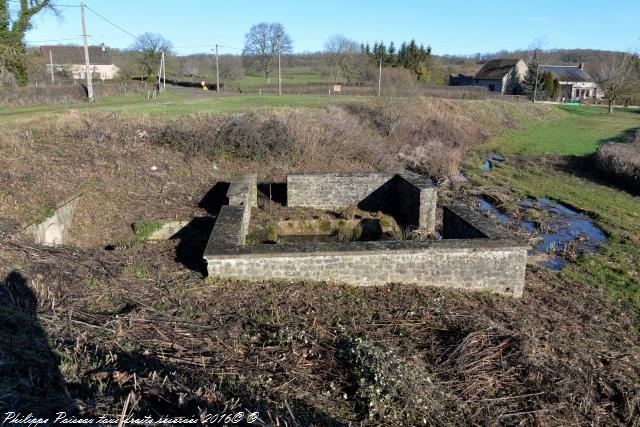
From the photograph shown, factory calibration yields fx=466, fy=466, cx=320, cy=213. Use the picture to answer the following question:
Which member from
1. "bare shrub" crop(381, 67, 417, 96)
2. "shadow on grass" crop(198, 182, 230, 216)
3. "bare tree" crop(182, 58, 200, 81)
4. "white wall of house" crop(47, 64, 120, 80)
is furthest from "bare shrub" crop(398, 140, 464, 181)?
"bare tree" crop(182, 58, 200, 81)

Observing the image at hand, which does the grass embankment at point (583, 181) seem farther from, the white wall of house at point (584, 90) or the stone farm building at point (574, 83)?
the white wall of house at point (584, 90)

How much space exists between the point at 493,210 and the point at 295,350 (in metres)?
13.4

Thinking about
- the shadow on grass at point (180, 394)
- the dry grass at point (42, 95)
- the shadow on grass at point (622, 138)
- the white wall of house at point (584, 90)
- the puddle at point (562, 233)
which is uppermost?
the white wall of house at point (584, 90)

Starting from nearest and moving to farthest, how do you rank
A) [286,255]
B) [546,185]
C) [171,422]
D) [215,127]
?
1. [171,422]
2. [286,255]
3. [215,127]
4. [546,185]

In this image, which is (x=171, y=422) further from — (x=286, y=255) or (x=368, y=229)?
(x=368, y=229)

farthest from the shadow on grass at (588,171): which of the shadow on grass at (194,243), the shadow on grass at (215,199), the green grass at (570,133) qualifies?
the shadow on grass at (194,243)

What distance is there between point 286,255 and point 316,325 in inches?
71.1

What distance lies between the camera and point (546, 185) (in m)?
21.4

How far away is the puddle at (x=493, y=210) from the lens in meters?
16.1

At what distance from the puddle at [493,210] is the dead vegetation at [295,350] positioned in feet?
24.0

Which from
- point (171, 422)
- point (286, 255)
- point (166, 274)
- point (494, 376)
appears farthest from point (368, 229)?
point (171, 422)

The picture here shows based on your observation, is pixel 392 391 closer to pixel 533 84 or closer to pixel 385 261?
pixel 385 261

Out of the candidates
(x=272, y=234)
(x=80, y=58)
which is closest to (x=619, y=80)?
(x=272, y=234)

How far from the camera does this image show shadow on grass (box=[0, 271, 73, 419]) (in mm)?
4168
